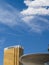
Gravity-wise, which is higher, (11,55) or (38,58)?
(11,55)

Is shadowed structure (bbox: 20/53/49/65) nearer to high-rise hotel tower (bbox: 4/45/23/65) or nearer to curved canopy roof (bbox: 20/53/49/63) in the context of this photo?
curved canopy roof (bbox: 20/53/49/63)

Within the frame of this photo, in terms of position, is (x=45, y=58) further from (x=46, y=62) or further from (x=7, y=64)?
(x=7, y=64)

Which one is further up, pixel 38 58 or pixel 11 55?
pixel 11 55

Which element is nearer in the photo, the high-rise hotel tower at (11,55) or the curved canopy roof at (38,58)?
the curved canopy roof at (38,58)

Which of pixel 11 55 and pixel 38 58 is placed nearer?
pixel 38 58

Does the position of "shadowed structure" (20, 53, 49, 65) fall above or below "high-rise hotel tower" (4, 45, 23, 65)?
below

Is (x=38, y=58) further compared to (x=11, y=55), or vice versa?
(x=11, y=55)

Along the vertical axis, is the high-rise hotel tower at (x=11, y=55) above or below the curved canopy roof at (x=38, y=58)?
above

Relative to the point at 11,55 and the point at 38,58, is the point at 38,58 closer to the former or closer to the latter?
the point at 38,58

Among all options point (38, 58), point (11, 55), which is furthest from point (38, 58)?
point (11, 55)

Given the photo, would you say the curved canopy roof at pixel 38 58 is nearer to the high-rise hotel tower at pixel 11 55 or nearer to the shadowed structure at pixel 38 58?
the shadowed structure at pixel 38 58

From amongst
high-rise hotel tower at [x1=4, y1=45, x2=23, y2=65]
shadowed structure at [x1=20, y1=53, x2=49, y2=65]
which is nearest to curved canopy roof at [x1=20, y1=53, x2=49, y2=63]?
shadowed structure at [x1=20, y1=53, x2=49, y2=65]

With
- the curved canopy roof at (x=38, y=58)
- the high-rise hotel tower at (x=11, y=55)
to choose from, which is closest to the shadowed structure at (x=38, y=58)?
the curved canopy roof at (x=38, y=58)

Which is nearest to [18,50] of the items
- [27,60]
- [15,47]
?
[15,47]
